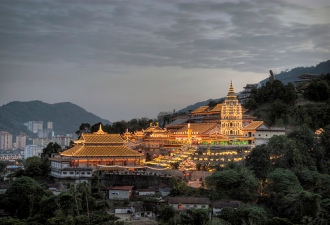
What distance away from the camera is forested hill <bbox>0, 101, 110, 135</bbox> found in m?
109

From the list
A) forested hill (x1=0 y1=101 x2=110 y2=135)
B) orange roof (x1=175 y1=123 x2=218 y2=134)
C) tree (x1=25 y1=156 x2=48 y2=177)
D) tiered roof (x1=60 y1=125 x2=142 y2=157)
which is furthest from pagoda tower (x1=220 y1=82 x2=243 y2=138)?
forested hill (x1=0 y1=101 x2=110 y2=135)

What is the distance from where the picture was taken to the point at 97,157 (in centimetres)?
2664

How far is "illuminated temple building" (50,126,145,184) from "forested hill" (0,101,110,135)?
7957 cm

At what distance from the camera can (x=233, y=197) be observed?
75.5 ft

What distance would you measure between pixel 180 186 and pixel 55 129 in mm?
87449

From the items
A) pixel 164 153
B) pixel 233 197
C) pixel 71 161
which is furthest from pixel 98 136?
pixel 233 197

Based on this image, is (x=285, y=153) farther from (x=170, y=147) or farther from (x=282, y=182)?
(x=170, y=147)

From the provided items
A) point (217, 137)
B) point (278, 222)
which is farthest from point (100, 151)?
point (278, 222)

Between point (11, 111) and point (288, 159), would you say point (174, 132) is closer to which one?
point (288, 159)

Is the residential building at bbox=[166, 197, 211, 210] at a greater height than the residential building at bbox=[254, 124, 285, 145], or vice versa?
the residential building at bbox=[254, 124, 285, 145]

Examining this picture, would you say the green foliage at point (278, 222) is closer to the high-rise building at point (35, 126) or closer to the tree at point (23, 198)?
the tree at point (23, 198)

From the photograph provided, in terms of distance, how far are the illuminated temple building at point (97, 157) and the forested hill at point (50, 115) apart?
79573 mm

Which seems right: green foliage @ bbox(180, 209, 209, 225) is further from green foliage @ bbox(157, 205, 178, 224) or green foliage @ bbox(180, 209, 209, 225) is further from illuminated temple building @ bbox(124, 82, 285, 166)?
illuminated temple building @ bbox(124, 82, 285, 166)

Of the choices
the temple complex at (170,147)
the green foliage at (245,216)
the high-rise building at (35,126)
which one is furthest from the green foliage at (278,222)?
the high-rise building at (35,126)
